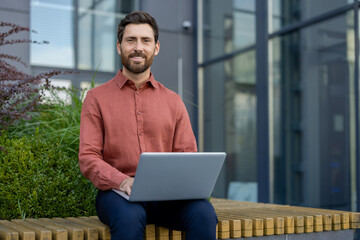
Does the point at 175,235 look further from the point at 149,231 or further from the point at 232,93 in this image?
the point at 232,93

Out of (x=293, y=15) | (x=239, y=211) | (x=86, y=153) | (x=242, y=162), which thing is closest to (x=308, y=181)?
(x=242, y=162)

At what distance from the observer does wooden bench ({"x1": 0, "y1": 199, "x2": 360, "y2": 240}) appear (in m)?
2.51

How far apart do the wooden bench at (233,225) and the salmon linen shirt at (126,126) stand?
0.30 metres

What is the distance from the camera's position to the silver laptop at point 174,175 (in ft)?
7.38

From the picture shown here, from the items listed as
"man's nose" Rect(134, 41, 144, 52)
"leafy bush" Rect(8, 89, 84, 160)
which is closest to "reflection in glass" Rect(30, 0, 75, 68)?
"leafy bush" Rect(8, 89, 84, 160)

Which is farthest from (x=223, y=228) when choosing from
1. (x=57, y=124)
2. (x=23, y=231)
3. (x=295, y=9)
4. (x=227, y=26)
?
(x=227, y=26)

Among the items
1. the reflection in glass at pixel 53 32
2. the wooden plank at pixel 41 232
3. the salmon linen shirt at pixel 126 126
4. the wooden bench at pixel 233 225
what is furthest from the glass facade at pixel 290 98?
the wooden plank at pixel 41 232

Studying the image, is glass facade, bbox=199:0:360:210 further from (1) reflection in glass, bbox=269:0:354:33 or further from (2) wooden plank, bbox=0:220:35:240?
(2) wooden plank, bbox=0:220:35:240

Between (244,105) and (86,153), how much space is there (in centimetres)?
542

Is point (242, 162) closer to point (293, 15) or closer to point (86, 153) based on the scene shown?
point (293, 15)

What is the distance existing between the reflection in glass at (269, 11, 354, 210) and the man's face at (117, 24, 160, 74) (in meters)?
3.75

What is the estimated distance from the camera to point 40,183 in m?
3.23

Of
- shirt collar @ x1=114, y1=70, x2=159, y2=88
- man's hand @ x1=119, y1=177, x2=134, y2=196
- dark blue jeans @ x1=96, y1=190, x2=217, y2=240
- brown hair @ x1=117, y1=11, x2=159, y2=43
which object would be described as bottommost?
dark blue jeans @ x1=96, y1=190, x2=217, y2=240

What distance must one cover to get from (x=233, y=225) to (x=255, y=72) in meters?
4.95
